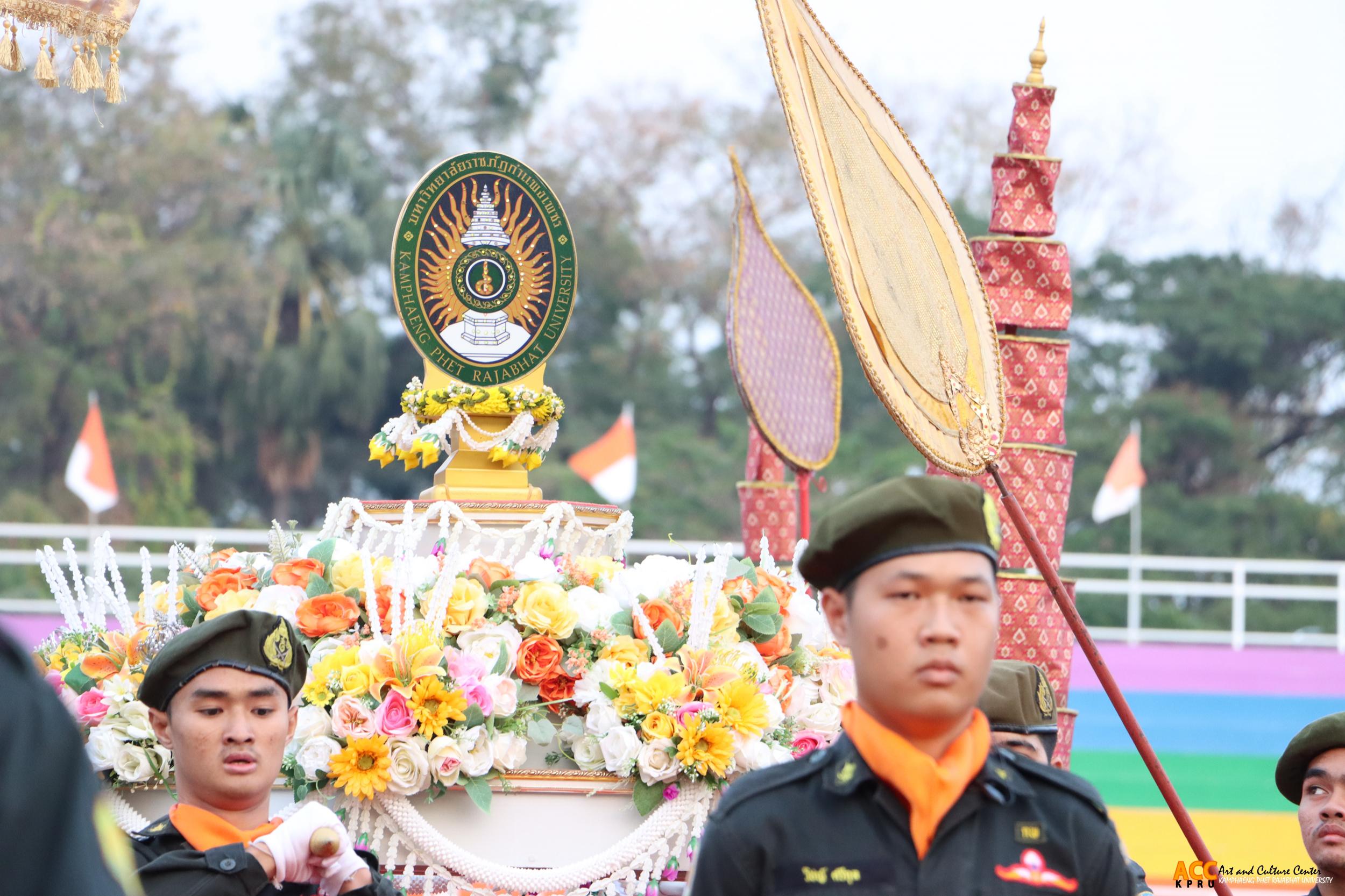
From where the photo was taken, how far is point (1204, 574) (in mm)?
19938

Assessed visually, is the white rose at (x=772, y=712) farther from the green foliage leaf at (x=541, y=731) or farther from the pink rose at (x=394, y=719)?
the pink rose at (x=394, y=719)

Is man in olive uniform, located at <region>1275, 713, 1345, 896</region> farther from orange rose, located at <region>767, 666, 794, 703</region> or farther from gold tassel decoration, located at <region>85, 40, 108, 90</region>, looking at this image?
gold tassel decoration, located at <region>85, 40, 108, 90</region>

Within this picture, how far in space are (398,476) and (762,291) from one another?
15.9 meters

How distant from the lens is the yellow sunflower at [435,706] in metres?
3.02

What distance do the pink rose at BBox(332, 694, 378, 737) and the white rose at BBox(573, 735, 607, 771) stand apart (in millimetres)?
394

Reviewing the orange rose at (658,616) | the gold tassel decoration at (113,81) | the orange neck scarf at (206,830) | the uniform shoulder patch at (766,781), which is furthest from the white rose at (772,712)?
the gold tassel decoration at (113,81)

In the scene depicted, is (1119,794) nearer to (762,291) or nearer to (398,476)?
(762,291)

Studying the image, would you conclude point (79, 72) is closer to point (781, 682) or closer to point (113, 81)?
point (113, 81)

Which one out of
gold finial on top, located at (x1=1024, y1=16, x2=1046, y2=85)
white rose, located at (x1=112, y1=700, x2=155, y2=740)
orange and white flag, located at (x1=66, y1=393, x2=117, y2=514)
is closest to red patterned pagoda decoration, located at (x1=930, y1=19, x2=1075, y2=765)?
gold finial on top, located at (x1=1024, y1=16, x2=1046, y2=85)

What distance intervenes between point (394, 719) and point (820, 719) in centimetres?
88

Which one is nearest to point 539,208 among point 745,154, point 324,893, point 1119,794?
point 324,893

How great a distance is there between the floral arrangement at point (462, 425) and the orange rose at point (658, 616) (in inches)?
33.5

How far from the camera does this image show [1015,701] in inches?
101

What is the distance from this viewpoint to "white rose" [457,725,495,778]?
302 cm
